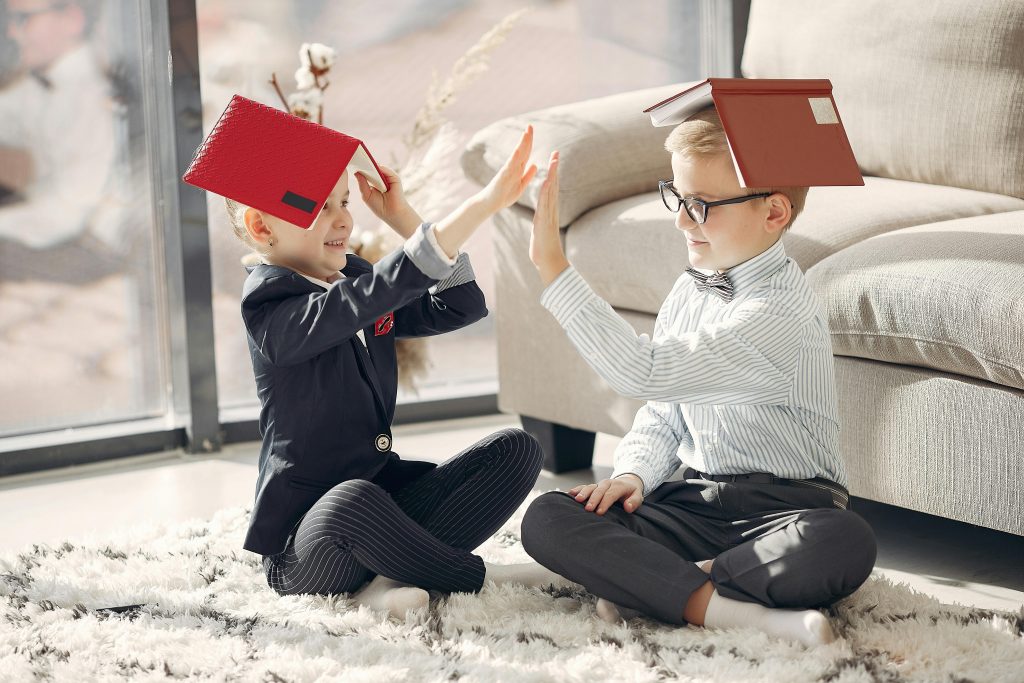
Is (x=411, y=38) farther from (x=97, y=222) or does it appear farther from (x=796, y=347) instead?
(x=796, y=347)

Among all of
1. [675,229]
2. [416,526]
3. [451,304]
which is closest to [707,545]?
[416,526]

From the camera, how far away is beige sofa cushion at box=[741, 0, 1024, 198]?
1.90 meters

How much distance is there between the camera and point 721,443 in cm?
138

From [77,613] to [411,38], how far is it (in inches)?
61.7

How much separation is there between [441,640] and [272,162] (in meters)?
0.57

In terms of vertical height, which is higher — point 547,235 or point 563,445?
point 547,235

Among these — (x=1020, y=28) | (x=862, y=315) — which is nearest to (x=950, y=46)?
(x=1020, y=28)

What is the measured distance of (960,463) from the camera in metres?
1.40

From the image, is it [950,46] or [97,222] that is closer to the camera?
[950,46]

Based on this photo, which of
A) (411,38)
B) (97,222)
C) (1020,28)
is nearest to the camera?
(1020,28)

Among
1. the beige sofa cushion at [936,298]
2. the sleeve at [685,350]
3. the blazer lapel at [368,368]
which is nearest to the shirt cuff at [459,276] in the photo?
the blazer lapel at [368,368]

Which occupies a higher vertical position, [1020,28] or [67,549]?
[1020,28]

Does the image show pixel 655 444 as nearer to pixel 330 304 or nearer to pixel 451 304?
pixel 451 304

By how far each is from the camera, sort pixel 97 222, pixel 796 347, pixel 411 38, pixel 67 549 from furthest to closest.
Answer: pixel 411 38
pixel 97 222
pixel 67 549
pixel 796 347
